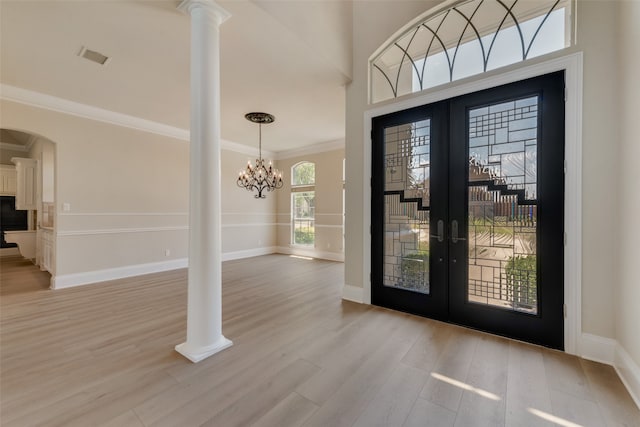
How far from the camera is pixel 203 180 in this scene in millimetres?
2170

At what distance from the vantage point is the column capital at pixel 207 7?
7.08 ft

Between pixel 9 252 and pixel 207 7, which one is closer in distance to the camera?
pixel 207 7

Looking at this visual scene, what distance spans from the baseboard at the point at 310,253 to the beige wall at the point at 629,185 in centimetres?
488

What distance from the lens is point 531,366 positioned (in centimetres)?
201

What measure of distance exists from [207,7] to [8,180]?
320 inches

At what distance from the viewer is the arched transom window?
238cm

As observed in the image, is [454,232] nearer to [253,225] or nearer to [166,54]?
[166,54]

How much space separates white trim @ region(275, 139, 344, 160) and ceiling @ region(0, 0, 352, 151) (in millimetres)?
1905

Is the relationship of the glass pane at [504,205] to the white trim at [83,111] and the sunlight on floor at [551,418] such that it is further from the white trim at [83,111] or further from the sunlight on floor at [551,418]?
the white trim at [83,111]

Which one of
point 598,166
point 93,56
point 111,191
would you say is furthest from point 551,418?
point 111,191

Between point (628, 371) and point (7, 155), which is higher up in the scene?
point (7, 155)

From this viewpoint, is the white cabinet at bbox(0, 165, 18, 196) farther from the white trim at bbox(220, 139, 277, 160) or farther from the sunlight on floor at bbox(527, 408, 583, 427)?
the sunlight on floor at bbox(527, 408, 583, 427)

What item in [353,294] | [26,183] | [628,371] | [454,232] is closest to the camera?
[628,371]

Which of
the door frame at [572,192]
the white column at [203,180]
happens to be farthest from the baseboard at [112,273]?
the door frame at [572,192]
